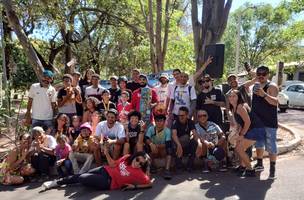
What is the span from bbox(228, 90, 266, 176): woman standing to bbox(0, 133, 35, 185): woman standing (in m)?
3.74

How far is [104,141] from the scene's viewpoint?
7730mm

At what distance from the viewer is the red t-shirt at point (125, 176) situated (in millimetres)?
6684

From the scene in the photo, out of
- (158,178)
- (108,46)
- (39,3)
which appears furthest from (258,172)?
(108,46)

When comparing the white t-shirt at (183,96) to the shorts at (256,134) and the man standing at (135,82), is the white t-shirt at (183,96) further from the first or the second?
the shorts at (256,134)

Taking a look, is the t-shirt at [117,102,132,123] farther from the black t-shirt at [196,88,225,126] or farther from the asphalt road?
the asphalt road

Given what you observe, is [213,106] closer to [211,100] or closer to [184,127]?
[211,100]

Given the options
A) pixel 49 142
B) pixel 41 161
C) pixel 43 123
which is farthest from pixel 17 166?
pixel 43 123

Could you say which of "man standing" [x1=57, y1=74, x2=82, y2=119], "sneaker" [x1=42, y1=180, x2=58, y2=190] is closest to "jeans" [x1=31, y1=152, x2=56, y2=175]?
"sneaker" [x1=42, y1=180, x2=58, y2=190]

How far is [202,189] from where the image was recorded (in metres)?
6.63

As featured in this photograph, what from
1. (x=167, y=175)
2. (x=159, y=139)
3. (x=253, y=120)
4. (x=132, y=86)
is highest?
(x=132, y=86)

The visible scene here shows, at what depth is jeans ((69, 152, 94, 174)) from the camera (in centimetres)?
755

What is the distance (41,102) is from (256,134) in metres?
4.36

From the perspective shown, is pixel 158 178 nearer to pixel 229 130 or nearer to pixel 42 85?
pixel 229 130

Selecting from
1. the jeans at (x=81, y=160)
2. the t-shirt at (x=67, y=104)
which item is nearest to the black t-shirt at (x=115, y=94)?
the t-shirt at (x=67, y=104)
